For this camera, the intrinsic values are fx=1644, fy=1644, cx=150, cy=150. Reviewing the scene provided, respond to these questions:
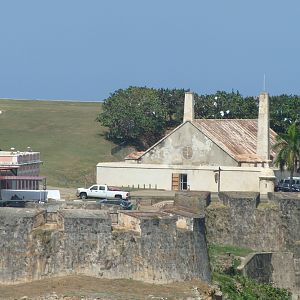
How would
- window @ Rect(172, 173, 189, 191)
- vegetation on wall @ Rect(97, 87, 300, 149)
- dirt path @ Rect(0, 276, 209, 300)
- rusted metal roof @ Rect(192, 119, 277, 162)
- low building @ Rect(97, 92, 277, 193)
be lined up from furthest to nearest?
vegetation on wall @ Rect(97, 87, 300, 149), rusted metal roof @ Rect(192, 119, 277, 162), window @ Rect(172, 173, 189, 191), low building @ Rect(97, 92, 277, 193), dirt path @ Rect(0, 276, 209, 300)

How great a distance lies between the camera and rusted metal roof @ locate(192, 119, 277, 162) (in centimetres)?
7956

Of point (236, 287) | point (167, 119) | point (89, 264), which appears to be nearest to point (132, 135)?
point (167, 119)

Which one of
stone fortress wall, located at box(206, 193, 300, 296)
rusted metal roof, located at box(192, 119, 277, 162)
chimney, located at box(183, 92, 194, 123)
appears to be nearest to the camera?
stone fortress wall, located at box(206, 193, 300, 296)

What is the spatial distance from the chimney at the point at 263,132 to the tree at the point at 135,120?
20437 millimetres

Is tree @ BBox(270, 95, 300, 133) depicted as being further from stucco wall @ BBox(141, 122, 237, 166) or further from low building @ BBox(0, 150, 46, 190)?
low building @ BBox(0, 150, 46, 190)

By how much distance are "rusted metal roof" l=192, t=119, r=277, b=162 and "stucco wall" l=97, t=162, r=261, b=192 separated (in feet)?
5.57

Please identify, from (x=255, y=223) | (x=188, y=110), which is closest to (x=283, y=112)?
(x=188, y=110)

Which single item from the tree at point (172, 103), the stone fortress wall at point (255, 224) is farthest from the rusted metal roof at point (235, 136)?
the stone fortress wall at point (255, 224)

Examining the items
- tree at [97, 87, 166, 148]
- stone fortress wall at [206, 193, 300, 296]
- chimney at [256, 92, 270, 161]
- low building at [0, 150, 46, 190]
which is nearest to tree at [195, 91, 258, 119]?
tree at [97, 87, 166, 148]

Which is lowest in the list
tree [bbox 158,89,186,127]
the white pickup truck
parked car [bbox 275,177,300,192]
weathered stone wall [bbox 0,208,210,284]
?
weathered stone wall [bbox 0,208,210,284]

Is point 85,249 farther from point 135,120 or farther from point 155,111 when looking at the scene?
point 155,111

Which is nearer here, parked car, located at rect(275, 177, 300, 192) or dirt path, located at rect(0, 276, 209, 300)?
dirt path, located at rect(0, 276, 209, 300)

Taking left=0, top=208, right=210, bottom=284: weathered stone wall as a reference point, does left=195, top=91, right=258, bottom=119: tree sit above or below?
above

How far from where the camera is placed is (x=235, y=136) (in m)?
84.0
